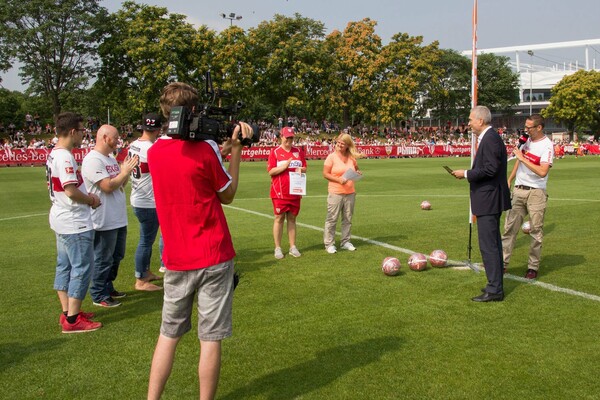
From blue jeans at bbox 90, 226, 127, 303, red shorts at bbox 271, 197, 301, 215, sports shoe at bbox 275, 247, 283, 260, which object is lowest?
sports shoe at bbox 275, 247, 283, 260

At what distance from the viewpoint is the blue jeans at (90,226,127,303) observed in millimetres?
6801

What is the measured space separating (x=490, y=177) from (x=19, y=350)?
5.54m

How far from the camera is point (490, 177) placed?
6.69m

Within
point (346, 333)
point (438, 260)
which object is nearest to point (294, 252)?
point (438, 260)

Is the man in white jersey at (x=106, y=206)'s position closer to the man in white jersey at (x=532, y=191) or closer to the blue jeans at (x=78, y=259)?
the blue jeans at (x=78, y=259)

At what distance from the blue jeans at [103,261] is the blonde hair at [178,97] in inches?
135

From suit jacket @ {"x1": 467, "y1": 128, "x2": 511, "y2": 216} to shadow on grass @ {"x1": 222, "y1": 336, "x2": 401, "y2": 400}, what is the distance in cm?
229

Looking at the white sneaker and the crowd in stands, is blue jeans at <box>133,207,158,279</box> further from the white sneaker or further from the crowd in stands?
the crowd in stands

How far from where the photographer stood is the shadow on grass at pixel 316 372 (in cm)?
442

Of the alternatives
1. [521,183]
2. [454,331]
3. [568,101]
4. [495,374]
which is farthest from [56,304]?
[568,101]

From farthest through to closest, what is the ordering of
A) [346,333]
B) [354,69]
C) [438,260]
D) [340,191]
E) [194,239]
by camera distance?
[354,69]
[340,191]
[438,260]
[346,333]
[194,239]

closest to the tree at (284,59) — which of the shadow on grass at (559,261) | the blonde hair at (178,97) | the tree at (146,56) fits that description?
the tree at (146,56)

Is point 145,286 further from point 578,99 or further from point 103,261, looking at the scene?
point 578,99

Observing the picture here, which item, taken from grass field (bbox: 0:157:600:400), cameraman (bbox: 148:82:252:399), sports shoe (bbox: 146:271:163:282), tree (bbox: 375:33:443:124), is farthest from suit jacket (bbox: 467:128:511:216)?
tree (bbox: 375:33:443:124)
